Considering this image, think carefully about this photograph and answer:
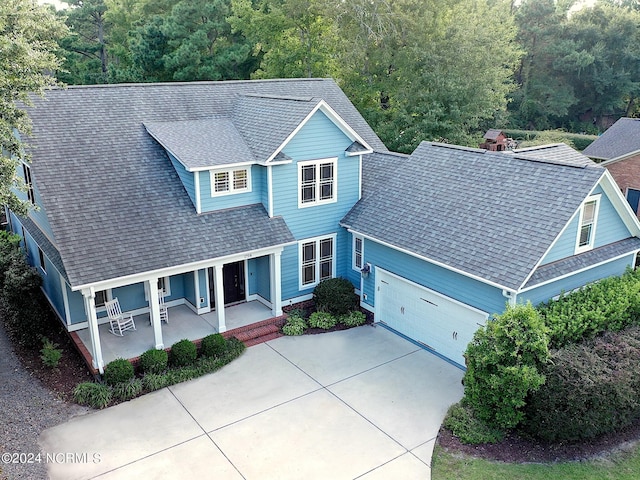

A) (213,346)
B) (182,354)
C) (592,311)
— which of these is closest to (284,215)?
(213,346)

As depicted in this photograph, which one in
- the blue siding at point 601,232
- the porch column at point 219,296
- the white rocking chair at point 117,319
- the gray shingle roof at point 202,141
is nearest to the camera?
the blue siding at point 601,232

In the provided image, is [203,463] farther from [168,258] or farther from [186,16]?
[186,16]

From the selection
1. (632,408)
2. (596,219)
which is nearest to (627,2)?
(596,219)

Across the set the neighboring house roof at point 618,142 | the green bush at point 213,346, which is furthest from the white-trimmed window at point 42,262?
the neighboring house roof at point 618,142

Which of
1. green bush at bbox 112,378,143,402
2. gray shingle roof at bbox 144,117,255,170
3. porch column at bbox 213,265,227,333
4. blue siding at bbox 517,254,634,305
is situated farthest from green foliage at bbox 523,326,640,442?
gray shingle roof at bbox 144,117,255,170

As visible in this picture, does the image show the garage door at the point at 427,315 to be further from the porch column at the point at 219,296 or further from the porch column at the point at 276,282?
the porch column at the point at 219,296

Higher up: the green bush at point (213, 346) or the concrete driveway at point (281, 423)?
Answer: the green bush at point (213, 346)

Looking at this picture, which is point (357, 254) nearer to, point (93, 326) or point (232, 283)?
point (232, 283)
